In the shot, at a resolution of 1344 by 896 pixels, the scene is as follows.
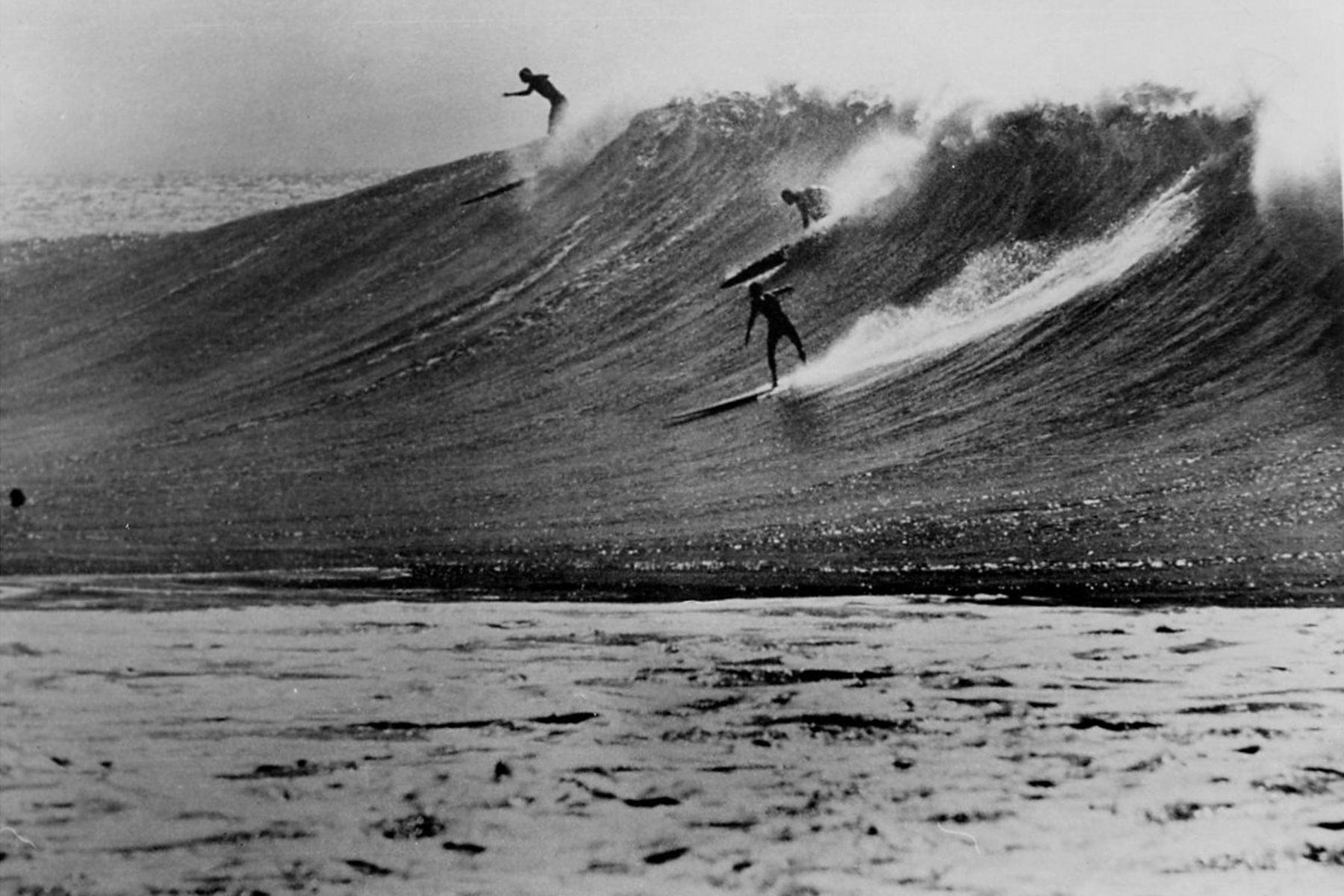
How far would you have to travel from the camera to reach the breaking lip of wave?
2373 mm

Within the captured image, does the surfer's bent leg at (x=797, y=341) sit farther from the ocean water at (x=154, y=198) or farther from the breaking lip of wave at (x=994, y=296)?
the ocean water at (x=154, y=198)

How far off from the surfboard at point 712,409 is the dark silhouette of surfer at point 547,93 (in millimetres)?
671

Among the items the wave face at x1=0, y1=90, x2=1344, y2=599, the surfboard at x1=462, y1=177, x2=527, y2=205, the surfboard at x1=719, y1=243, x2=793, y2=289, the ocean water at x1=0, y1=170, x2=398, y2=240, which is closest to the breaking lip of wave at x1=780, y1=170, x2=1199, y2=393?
the wave face at x1=0, y1=90, x2=1344, y2=599

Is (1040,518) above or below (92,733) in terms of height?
above

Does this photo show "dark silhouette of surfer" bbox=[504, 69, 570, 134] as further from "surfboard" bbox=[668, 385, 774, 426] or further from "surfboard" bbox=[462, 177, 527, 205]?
"surfboard" bbox=[668, 385, 774, 426]

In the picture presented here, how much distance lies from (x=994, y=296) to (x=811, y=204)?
45 centimetres

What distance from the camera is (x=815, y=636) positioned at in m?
2.27

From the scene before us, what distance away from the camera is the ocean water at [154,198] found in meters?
2.37

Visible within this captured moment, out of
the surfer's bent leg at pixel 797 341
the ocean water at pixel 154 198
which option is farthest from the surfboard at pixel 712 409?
the ocean water at pixel 154 198

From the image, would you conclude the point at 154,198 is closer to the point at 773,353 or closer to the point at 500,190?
the point at 500,190

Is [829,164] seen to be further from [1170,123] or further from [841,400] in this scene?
[1170,123]

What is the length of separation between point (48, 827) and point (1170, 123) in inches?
105

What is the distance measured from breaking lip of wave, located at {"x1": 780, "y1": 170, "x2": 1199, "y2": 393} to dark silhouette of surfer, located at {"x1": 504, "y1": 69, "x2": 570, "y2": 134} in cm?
74

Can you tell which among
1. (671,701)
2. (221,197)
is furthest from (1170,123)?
(221,197)
